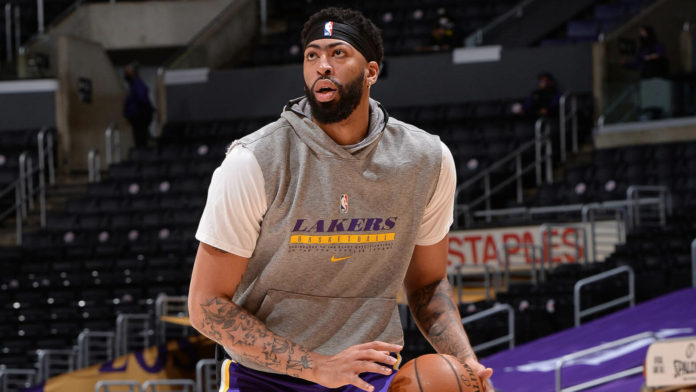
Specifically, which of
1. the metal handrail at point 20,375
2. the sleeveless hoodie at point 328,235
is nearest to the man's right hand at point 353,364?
the sleeveless hoodie at point 328,235

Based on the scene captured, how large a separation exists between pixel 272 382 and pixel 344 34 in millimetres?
961

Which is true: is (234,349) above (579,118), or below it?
below

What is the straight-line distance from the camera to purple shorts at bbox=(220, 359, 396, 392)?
3.03m

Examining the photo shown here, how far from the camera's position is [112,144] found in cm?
2030

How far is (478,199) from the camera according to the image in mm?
15695

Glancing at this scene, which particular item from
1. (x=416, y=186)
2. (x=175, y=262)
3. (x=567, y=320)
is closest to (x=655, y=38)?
(x=567, y=320)

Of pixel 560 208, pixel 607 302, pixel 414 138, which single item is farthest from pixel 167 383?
pixel 414 138

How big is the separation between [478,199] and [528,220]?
1384 millimetres

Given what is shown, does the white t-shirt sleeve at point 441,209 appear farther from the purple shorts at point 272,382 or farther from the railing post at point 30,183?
the railing post at point 30,183

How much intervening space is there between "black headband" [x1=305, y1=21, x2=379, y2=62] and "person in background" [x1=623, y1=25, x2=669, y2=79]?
45.1 feet

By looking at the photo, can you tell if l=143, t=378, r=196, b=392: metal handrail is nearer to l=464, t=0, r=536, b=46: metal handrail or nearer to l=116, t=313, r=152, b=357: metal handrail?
l=116, t=313, r=152, b=357: metal handrail

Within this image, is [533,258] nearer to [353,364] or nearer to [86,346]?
[86,346]

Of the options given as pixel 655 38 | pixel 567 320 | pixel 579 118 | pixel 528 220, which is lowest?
pixel 567 320

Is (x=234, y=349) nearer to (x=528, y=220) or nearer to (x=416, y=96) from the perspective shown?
(x=528, y=220)
